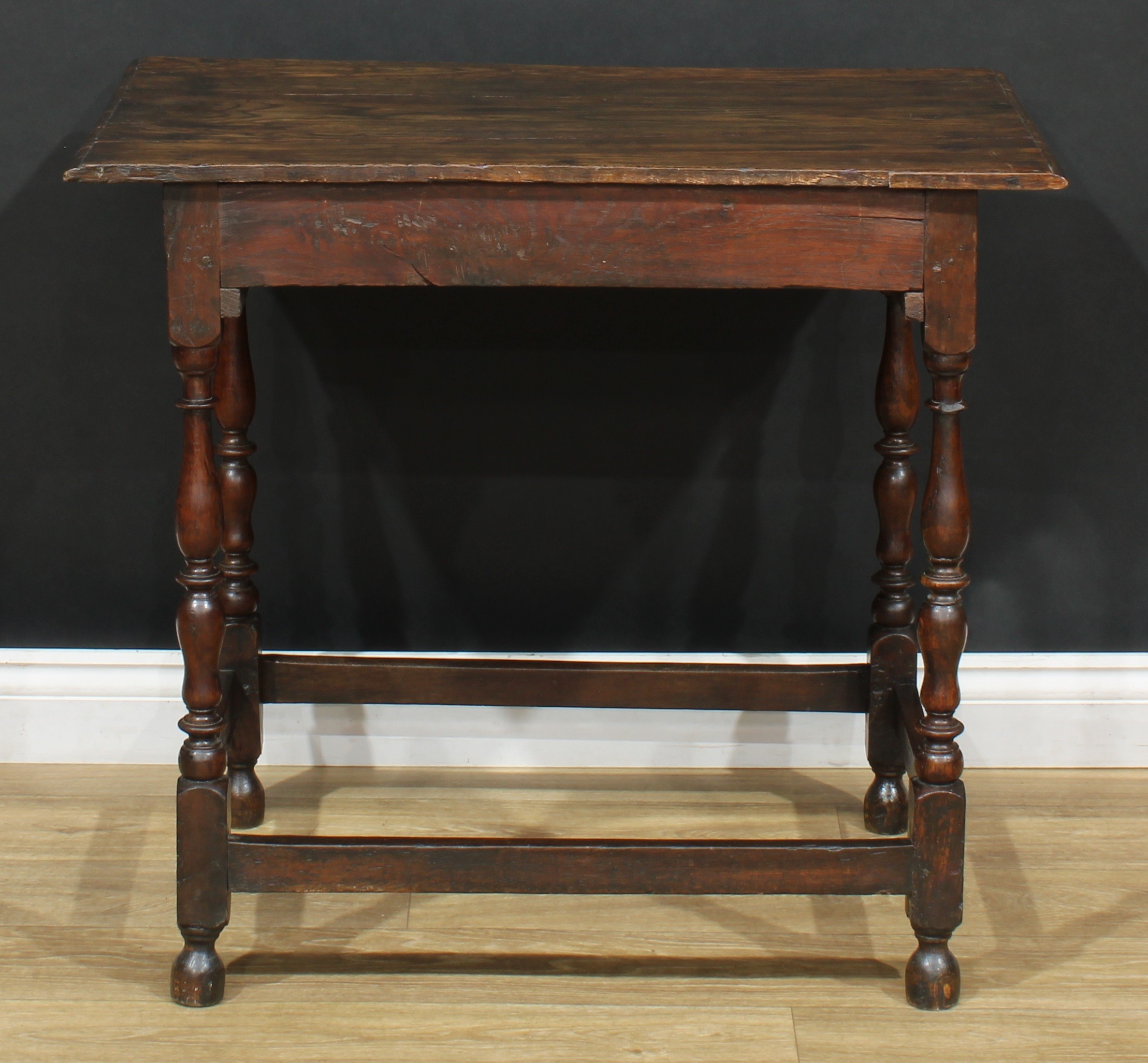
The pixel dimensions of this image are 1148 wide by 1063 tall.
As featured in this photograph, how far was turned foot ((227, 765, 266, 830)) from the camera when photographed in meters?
2.03

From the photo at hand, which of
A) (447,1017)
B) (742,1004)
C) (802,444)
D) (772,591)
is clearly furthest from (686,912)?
(802,444)

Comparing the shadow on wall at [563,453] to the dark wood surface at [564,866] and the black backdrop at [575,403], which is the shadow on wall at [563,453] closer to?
the black backdrop at [575,403]

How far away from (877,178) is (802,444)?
0.77 meters

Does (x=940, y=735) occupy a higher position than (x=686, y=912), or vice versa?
(x=940, y=735)

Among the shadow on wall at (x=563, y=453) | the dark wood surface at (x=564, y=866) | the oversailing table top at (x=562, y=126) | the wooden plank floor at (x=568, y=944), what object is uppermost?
the oversailing table top at (x=562, y=126)

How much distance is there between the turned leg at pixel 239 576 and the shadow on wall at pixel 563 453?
20 cm

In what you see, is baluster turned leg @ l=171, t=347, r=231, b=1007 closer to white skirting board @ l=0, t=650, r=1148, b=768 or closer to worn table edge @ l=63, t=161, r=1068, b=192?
worn table edge @ l=63, t=161, r=1068, b=192

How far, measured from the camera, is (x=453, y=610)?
2223 millimetres

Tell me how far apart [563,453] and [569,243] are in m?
0.72

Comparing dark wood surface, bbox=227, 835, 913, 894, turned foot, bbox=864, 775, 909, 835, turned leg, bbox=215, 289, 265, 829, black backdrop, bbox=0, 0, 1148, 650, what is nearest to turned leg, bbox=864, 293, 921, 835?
turned foot, bbox=864, 775, 909, 835

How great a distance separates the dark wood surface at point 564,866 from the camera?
1.63 meters

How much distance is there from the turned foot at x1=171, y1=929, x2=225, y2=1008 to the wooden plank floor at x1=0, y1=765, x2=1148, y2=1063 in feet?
0.06

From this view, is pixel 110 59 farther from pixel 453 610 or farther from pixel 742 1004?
pixel 742 1004

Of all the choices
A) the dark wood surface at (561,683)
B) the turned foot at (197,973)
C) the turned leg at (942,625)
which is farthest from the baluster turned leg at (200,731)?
the turned leg at (942,625)
